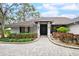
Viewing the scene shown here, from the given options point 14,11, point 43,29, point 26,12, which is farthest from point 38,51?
point 43,29

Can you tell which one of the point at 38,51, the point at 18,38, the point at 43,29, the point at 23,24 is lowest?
the point at 38,51

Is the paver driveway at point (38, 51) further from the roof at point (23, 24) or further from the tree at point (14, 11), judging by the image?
the roof at point (23, 24)

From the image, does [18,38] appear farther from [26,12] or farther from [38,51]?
[38,51]

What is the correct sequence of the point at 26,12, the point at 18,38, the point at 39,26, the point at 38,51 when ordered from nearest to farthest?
the point at 38,51 → the point at 18,38 → the point at 26,12 → the point at 39,26

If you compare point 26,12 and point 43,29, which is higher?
point 26,12

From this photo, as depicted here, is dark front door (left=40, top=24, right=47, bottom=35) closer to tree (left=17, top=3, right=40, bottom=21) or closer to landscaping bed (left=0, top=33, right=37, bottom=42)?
tree (left=17, top=3, right=40, bottom=21)

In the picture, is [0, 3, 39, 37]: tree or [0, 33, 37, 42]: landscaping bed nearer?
[0, 33, 37, 42]: landscaping bed

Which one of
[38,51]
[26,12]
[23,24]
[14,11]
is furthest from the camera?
[23,24]

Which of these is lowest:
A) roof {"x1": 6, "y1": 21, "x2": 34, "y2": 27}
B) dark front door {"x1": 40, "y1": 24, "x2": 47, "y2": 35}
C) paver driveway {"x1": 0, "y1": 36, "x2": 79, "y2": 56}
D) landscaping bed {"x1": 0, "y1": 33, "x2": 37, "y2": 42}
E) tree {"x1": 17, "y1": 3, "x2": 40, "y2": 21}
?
paver driveway {"x1": 0, "y1": 36, "x2": 79, "y2": 56}

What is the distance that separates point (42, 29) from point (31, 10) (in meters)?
2.08

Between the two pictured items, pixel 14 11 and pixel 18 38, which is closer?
pixel 18 38

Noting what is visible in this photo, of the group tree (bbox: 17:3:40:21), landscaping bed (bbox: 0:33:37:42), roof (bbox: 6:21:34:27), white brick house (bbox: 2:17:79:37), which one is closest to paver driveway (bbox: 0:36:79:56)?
landscaping bed (bbox: 0:33:37:42)

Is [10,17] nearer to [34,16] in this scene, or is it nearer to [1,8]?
[1,8]

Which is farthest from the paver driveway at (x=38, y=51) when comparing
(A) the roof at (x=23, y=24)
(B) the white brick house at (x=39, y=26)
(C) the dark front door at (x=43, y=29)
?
(A) the roof at (x=23, y=24)
